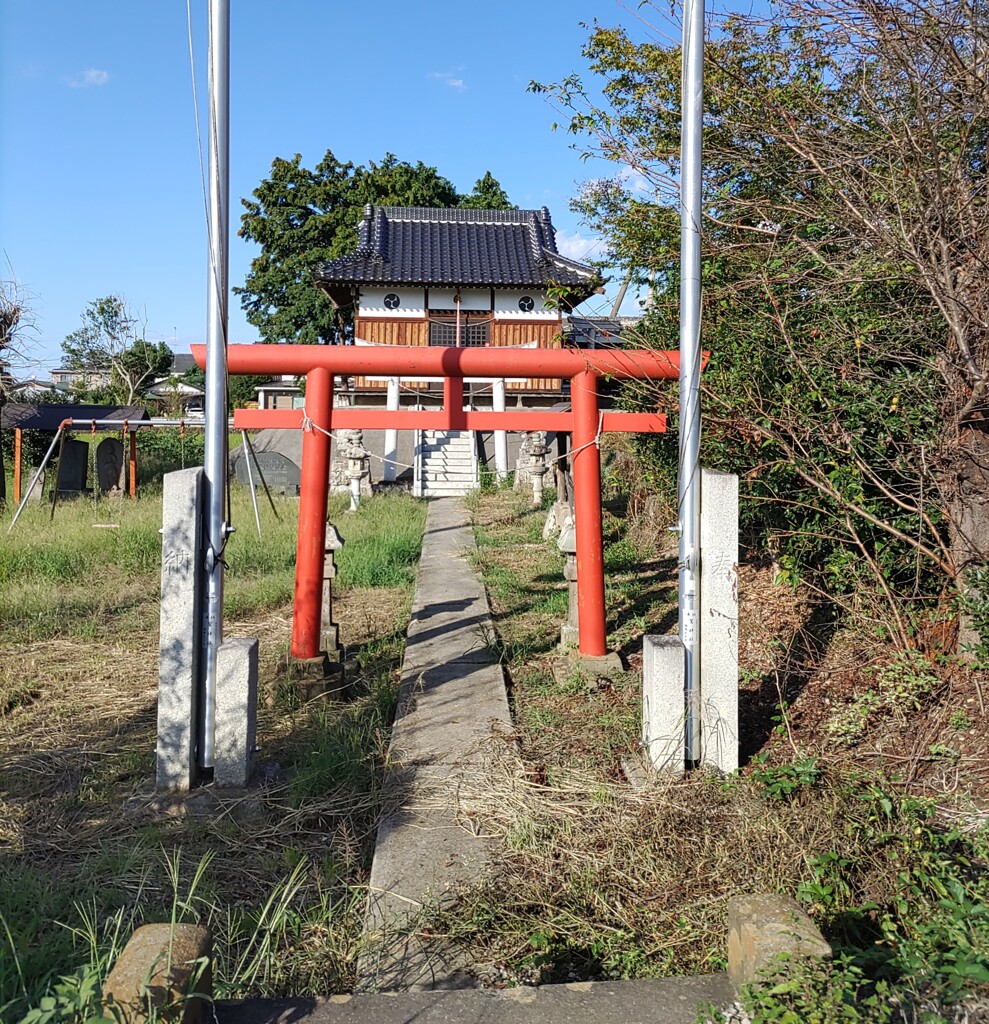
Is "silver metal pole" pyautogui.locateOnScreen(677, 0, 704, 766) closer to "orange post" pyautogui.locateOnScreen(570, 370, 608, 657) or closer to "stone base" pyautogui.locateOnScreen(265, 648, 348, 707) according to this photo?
"orange post" pyautogui.locateOnScreen(570, 370, 608, 657)

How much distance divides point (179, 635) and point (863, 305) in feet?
14.0

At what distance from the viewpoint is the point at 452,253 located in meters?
23.4

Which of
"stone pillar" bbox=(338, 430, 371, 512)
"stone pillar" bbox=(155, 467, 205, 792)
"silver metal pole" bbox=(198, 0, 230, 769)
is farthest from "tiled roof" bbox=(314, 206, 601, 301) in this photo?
"stone pillar" bbox=(155, 467, 205, 792)

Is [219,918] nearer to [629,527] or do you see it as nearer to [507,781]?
[507,781]

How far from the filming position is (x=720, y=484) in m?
4.21

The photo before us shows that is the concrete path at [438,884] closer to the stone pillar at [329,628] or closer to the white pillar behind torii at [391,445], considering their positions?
the stone pillar at [329,628]

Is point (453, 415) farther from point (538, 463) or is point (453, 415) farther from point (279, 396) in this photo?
point (279, 396)

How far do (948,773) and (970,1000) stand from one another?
2077 mm

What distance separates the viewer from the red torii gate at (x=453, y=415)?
573 centimetres

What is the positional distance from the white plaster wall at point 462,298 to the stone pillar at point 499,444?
7.62 ft

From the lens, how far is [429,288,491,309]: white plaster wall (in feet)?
74.8

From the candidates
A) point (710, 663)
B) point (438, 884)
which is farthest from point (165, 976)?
point (710, 663)

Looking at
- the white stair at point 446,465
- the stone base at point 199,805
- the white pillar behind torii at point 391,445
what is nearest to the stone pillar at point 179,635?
the stone base at point 199,805

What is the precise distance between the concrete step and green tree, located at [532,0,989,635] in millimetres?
2860
